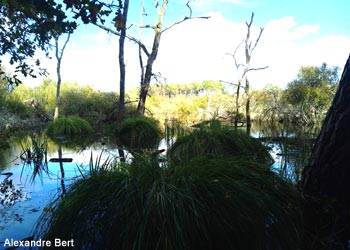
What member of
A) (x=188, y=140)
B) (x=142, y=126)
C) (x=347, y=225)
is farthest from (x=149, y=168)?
(x=142, y=126)

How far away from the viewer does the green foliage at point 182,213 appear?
1677 millimetres

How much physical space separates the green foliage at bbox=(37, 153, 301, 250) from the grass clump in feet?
31.0

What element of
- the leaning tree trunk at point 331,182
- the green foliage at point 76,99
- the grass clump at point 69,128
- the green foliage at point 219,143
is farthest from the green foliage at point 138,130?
the green foliage at point 76,99

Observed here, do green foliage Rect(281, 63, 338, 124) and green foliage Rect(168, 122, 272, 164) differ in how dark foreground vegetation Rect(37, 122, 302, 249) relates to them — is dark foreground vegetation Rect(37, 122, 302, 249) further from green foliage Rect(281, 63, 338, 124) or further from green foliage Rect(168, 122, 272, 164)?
green foliage Rect(281, 63, 338, 124)

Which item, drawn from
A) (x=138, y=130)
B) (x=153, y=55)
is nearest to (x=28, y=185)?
(x=138, y=130)

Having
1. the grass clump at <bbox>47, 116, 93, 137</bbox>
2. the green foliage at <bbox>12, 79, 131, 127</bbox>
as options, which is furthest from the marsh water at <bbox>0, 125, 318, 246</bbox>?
the green foliage at <bbox>12, 79, 131, 127</bbox>

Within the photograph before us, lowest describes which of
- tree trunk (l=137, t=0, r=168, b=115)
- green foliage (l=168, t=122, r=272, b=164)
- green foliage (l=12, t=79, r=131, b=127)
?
green foliage (l=168, t=122, r=272, b=164)

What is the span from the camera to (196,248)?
1759mm

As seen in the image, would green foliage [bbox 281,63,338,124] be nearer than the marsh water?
No

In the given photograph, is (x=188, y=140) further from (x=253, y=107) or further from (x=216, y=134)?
(x=253, y=107)

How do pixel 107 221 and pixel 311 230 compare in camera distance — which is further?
pixel 311 230

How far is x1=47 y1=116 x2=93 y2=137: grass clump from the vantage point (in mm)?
10961

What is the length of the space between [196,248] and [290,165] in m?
1.97

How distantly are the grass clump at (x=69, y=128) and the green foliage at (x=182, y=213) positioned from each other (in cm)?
945
